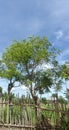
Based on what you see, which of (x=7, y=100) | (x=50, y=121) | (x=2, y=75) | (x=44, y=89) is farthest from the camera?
(x=2, y=75)

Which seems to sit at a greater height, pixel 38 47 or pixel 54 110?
pixel 38 47

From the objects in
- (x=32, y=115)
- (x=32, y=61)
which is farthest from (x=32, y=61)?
(x=32, y=115)

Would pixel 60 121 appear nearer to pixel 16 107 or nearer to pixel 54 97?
pixel 54 97

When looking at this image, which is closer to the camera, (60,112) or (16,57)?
(60,112)

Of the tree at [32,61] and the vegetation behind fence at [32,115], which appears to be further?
the tree at [32,61]

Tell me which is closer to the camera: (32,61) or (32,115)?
(32,115)

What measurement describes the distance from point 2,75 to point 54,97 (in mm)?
11870

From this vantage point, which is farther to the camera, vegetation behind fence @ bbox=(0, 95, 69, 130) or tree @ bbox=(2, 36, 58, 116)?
tree @ bbox=(2, 36, 58, 116)

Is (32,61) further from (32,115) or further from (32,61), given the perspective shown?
(32,115)

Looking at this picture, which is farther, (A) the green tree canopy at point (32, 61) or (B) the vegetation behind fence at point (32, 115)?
(A) the green tree canopy at point (32, 61)

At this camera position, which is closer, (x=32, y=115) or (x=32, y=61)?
(x=32, y=115)

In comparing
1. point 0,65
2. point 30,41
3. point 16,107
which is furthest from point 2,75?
point 16,107

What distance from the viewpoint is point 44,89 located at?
24594 millimetres

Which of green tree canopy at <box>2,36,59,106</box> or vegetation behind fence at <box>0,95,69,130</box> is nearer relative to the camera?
vegetation behind fence at <box>0,95,69,130</box>
